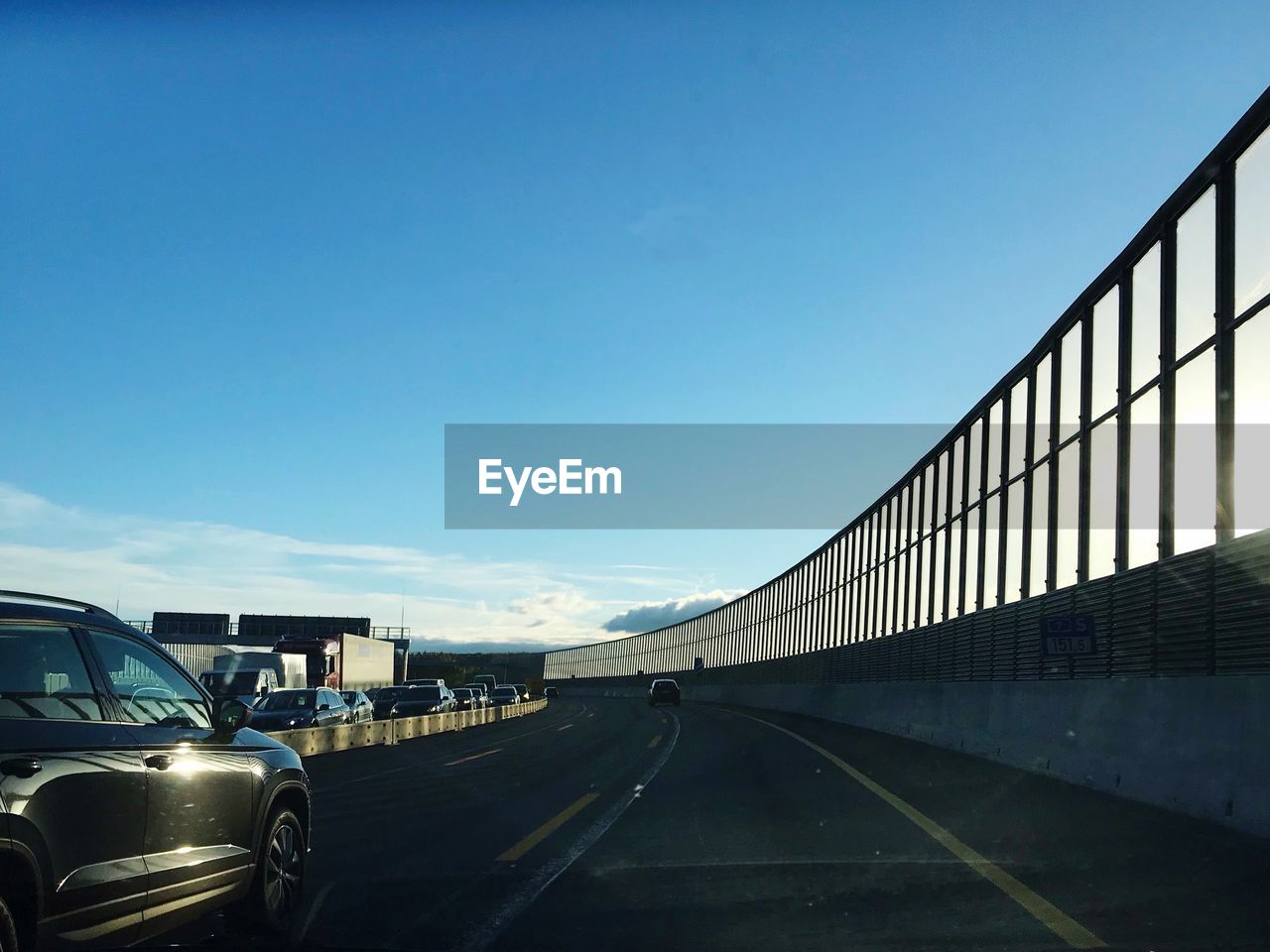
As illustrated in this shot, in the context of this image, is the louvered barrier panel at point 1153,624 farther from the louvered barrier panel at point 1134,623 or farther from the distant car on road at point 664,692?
the distant car on road at point 664,692

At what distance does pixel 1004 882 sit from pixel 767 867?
1.70 meters

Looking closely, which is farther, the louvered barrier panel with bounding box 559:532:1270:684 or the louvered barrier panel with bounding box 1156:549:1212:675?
the louvered barrier panel with bounding box 1156:549:1212:675

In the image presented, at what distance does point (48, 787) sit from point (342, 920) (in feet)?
8.92

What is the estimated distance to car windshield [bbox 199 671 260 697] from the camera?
4472cm

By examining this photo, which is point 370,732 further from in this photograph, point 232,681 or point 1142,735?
point 1142,735

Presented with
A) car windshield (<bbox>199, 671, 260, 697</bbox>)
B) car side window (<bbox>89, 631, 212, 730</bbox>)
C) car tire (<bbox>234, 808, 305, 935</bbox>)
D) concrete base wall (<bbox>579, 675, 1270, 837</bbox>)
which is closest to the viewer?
car side window (<bbox>89, 631, 212, 730</bbox>)

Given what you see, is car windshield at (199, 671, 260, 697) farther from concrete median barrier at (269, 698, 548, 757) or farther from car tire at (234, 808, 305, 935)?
car tire at (234, 808, 305, 935)

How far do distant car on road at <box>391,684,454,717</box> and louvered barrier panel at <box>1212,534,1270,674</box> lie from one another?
100 ft

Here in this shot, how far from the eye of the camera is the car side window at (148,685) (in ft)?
19.9

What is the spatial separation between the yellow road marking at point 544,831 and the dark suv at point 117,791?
270 cm

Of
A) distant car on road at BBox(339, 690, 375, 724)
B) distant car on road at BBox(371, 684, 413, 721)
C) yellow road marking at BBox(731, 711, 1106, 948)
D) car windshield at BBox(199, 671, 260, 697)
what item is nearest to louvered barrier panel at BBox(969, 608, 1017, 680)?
yellow road marking at BBox(731, 711, 1106, 948)

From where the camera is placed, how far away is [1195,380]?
17.7 meters

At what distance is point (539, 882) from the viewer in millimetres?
8586

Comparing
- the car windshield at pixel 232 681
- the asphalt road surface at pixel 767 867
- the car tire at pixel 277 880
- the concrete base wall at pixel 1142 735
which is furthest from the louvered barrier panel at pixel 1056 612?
the car windshield at pixel 232 681
